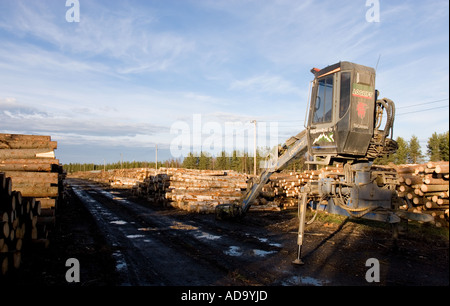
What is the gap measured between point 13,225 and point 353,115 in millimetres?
8253

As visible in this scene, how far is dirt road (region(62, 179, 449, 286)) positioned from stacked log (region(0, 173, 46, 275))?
2219 millimetres

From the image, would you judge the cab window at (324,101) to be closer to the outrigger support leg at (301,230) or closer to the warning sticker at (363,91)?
the warning sticker at (363,91)

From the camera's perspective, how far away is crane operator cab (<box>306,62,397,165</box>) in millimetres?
7438

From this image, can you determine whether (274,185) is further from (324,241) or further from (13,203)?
(13,203)

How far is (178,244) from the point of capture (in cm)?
990

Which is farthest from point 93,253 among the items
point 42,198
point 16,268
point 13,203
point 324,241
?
point 324,241

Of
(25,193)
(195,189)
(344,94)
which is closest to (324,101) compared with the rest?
(344,94)

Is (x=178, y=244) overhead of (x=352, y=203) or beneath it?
beneath

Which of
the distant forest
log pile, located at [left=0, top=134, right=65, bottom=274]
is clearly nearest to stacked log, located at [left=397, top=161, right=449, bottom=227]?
the distant forest

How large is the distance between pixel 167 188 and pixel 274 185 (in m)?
7.21

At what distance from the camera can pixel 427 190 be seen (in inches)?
423

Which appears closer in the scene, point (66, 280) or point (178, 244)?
point (66, 280)

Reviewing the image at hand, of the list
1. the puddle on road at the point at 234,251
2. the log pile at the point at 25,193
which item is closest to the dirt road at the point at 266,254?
the puddle on road at the point at 234,251

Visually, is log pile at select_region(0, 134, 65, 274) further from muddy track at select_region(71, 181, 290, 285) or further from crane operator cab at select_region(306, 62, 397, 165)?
crane operator cab at select_region(306, 62, 397, 165)
